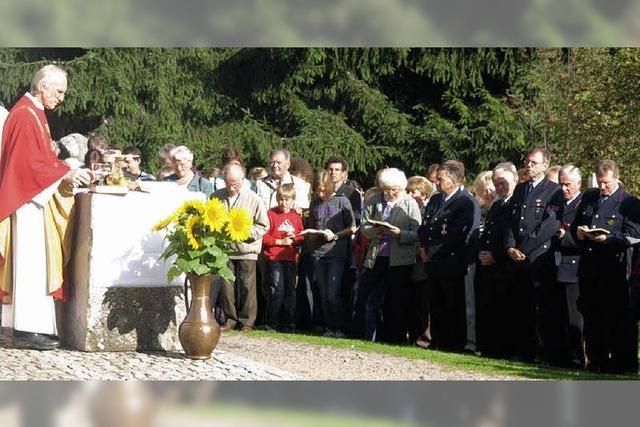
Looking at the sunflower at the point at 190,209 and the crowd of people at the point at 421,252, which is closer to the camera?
the sunflower at the point at 190,209

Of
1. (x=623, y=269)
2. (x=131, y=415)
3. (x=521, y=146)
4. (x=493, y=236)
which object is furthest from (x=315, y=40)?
(x=521, y=146)

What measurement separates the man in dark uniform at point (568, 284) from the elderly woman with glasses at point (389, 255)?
5.92ft

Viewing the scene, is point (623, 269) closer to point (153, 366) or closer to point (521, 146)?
point (153, 366)

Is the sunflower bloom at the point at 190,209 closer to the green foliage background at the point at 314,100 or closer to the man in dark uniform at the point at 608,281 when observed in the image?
the man in dark uniform at the point at 608,281

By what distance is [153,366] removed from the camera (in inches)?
408

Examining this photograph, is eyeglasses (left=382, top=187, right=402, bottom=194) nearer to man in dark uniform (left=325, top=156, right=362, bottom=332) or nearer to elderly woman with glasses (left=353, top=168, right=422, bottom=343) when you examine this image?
elderly woman with glasses (left=353, top=168, right=422, bottom=343)

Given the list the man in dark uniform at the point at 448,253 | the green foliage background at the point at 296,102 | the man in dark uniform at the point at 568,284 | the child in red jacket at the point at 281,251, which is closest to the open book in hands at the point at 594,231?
the man in dark uniform at the point at 568,284

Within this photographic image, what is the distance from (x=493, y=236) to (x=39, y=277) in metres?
4.37

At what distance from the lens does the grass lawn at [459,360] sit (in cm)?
1105

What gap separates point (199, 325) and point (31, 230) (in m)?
1.71

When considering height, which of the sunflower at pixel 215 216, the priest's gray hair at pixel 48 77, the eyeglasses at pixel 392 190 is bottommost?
the sunflower at pixel 215 216

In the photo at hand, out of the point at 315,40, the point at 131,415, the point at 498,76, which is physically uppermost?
the point at 498,76

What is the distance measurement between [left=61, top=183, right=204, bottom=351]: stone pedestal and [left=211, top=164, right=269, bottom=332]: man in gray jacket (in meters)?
2.55

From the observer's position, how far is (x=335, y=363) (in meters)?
11.4
